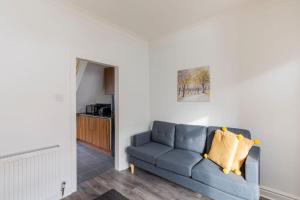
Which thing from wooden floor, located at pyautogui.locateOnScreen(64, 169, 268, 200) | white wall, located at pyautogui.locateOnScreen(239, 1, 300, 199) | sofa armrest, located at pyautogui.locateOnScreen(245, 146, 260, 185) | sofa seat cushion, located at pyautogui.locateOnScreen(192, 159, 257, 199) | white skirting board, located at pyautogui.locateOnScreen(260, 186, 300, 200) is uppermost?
white wall, located at pyautogui.locateOnScreen(239, 1, 300, 199)

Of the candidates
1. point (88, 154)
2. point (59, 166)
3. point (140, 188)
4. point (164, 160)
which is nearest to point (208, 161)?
point (164, 160)

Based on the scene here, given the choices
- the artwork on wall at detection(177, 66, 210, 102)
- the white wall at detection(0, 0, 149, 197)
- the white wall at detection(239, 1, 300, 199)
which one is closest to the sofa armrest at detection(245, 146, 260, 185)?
the white wall at detection(239, 1, 300, 199)

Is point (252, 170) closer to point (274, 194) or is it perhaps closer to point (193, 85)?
point (274, 194)

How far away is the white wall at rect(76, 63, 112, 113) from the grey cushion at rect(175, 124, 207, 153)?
2.57 m

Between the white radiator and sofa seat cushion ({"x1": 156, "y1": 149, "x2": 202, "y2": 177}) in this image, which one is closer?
the white radiator

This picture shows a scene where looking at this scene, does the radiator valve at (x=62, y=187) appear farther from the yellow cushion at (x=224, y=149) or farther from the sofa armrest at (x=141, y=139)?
the yellow cushion at (x=224, y=149)

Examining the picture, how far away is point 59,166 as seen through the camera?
2.06 m

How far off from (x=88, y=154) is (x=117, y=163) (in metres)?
1.25

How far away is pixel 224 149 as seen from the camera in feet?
6.84

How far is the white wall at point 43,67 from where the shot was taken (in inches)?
69.2

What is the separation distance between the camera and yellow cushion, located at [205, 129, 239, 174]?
198cm

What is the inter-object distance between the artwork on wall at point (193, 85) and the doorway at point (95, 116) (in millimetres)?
1438

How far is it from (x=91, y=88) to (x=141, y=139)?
251cm

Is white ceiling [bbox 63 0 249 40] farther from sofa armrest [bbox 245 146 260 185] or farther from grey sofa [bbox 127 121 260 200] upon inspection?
sofa armrest [bbox 245 146 260 185]
